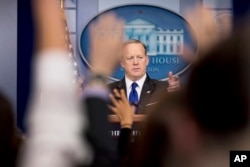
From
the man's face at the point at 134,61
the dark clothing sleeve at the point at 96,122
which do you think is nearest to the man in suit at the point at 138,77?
the man's face at the point at 134,61

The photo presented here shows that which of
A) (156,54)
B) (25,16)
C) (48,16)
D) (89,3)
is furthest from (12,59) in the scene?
(48,16)

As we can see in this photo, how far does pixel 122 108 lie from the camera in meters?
2.33

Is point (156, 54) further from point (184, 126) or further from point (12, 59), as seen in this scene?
point (184, 126)

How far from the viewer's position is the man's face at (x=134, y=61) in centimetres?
234

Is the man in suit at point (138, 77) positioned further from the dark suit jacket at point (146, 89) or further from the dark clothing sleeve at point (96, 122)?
the dark clothing sleeve at point (96, 122)

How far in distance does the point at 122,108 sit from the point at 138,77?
0.49ft

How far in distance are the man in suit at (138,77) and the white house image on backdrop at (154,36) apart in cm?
3

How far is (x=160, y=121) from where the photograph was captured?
391mm

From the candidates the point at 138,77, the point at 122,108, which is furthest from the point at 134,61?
the point at 122,108

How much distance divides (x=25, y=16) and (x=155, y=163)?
197 cm

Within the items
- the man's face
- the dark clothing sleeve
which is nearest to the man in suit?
the man's face

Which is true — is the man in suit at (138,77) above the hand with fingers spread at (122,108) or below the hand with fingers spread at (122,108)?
above

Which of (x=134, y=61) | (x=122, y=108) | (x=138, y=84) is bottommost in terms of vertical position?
(x=122, y=108)

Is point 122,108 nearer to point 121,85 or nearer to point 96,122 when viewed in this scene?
point 121,85
